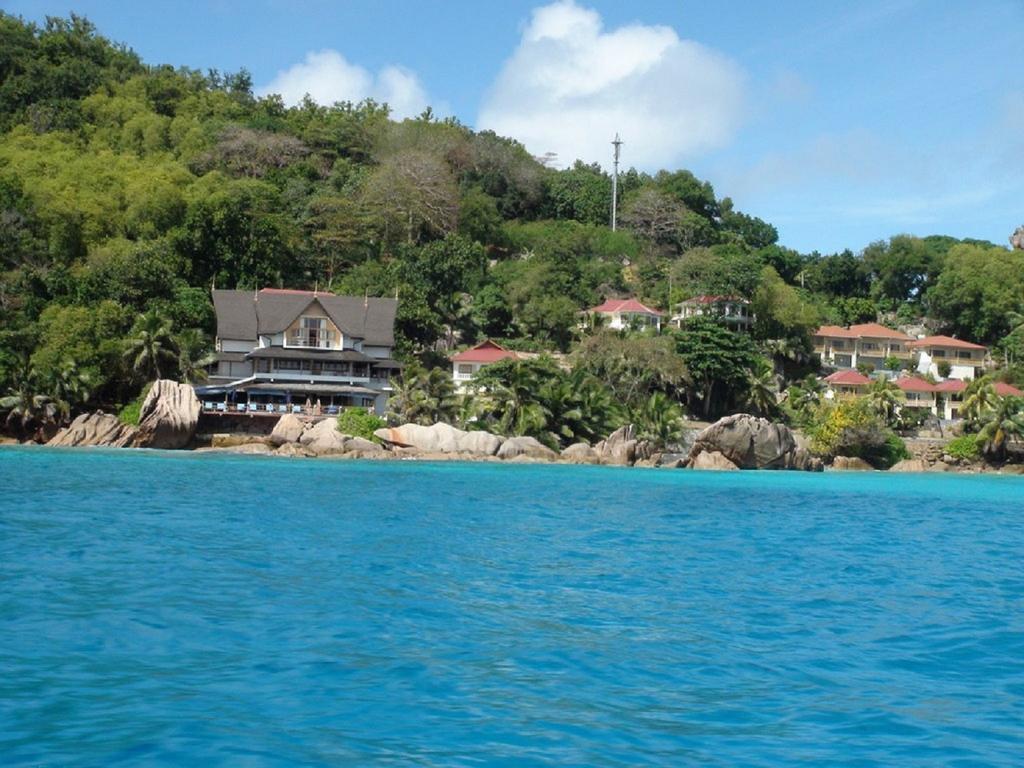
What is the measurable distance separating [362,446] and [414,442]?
2229mm

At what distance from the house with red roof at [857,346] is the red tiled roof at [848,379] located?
17.4 ft

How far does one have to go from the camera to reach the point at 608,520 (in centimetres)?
1991

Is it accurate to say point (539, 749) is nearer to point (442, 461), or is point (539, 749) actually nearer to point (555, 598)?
point (555, 598)

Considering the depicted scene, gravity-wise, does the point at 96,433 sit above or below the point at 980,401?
below

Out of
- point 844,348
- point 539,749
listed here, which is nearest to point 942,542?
point 539,749

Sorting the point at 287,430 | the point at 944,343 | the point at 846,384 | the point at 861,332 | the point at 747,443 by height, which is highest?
the point at 861,332

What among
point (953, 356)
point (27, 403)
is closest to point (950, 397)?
point (953, 356)

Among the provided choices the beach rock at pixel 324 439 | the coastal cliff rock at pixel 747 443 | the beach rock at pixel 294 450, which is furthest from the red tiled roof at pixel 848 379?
the beach rock at pixel 294 450

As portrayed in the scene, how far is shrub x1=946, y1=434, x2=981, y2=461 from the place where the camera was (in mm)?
48188

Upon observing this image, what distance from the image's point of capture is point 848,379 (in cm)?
5997

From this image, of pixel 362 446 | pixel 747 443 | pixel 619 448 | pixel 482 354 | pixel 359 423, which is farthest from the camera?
pixel 482 354

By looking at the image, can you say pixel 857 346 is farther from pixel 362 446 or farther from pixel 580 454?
pixel 362 446

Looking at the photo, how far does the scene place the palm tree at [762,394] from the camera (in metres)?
51.1

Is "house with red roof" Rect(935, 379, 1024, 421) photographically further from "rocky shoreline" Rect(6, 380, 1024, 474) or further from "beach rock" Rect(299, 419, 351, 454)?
"beach rock" Rect(299, 419, 351, 454)
